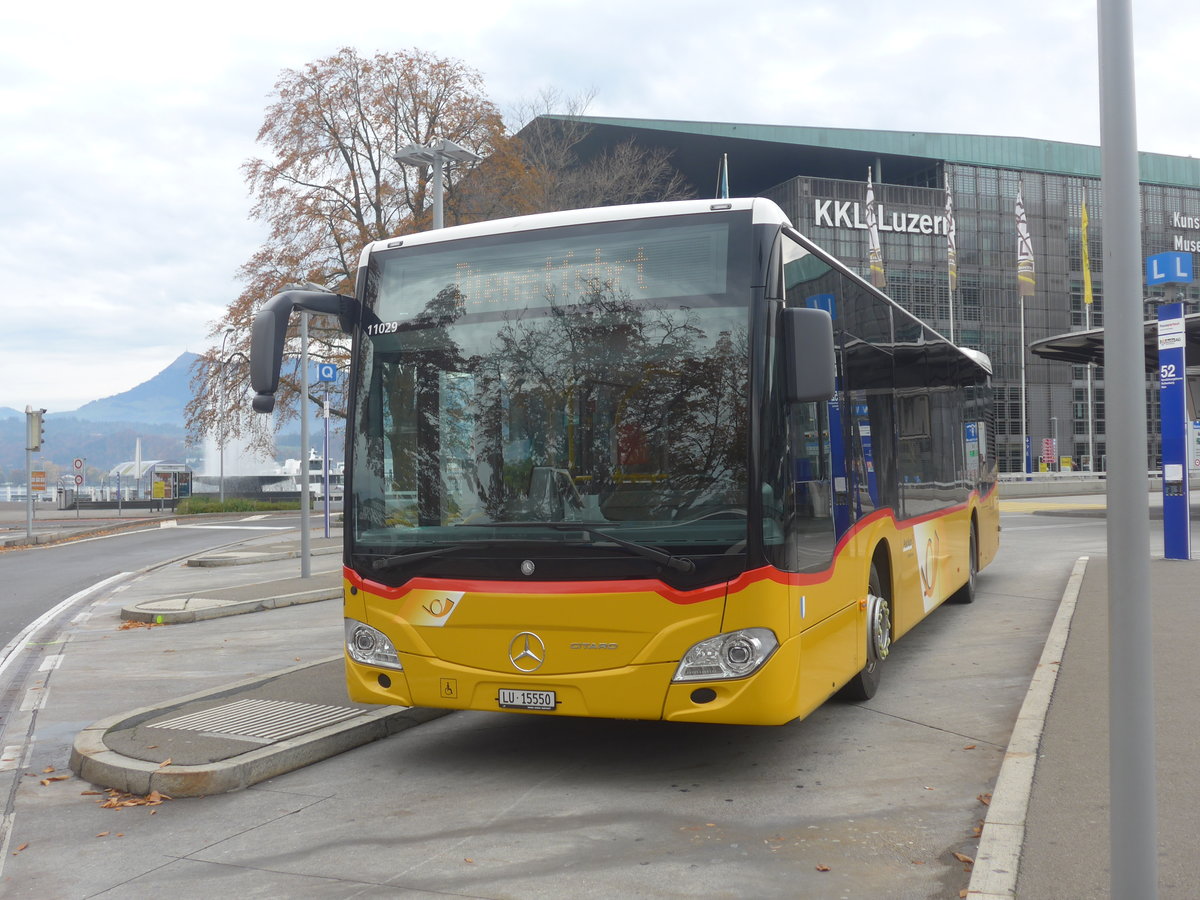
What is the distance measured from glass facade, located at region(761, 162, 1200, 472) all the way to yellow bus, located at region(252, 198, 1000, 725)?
7839cm

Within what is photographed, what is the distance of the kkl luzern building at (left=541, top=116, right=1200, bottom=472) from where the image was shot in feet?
258

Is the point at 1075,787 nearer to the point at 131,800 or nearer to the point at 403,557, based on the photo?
the point at 403,557

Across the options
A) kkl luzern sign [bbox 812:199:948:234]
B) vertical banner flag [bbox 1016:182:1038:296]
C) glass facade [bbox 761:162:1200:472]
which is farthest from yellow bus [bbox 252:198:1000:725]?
glass facade [bbox 761:162:1200:472]

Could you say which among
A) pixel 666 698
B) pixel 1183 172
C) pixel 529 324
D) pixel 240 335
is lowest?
pixel 666 698

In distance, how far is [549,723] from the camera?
25.6 ft

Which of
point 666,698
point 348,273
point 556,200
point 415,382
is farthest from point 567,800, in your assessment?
point 348,273

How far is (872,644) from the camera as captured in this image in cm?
784

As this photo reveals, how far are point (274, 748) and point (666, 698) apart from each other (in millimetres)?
2321

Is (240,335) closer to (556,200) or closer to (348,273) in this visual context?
(348,273)

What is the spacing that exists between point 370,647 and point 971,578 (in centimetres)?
858

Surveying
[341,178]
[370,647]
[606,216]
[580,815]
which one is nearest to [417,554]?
[370,647]

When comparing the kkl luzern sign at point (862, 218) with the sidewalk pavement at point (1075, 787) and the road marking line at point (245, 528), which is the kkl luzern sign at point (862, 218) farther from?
the sidewalk pavement at point (1075, 787)

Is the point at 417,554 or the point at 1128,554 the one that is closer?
the point at 1128,554

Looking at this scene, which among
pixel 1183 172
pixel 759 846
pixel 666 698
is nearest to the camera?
pixel 759 846
